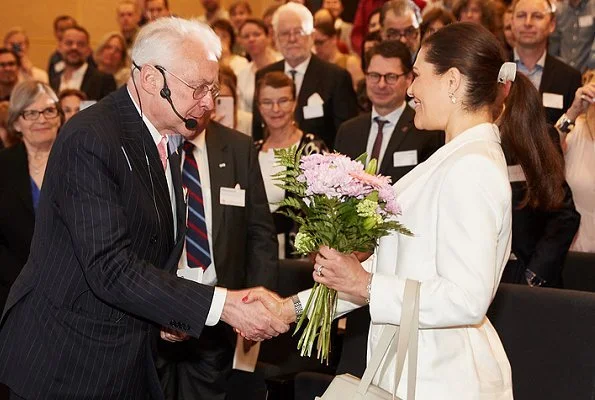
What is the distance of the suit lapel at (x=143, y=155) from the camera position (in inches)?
131

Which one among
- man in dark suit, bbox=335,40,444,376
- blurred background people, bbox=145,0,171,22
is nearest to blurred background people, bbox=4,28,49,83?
blurred background people, bbox=145,0,171,22

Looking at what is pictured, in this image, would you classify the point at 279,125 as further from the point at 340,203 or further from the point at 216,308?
the point at 340,203

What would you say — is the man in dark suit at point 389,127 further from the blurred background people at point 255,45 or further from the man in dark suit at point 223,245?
the blurred background people at point 255,45

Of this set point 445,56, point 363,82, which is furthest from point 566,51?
point 445,56

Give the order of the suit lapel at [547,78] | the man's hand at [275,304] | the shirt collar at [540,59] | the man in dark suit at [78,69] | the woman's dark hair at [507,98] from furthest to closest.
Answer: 1. the man in dark suit at [78,69]
2. the shirt collar at [540,59]
3. the suit lapel at [547,78]
4. the man's hand at [275,304]
5. the woman's dark hair at [507,98]

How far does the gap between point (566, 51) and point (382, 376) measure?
211 inches

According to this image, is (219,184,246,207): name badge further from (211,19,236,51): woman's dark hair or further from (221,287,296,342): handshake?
(211,19,236,51): woman's dark hair

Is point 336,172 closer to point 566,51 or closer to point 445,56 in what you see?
point 445,56

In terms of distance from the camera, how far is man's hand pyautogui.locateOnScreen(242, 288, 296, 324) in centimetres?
360

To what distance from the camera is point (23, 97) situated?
6.14m

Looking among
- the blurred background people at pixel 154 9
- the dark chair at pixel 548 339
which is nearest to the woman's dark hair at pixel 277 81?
the dark chair at pixel 548 339

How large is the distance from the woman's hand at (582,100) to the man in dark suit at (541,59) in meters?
0.65

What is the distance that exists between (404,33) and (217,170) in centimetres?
243

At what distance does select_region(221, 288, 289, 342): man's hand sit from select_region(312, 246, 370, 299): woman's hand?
1.66 ft
